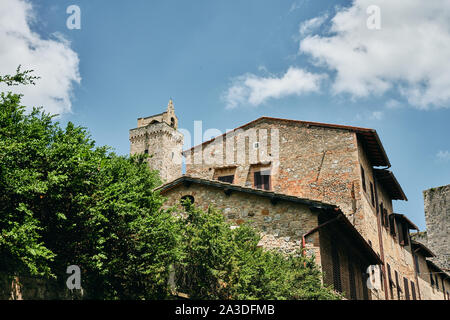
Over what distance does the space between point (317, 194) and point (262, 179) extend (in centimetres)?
251

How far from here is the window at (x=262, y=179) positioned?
1853cm

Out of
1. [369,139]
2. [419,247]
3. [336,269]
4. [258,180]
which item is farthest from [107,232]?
[419,247]

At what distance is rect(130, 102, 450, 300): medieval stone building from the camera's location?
12.9 m

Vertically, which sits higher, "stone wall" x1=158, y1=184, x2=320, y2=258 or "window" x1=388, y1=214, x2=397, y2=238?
"window" x1=388, y1=214, x2=397, y2=238

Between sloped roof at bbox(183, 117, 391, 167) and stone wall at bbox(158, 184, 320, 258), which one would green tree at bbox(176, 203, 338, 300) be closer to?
stone wall at bbox(158, 184, 320, 258)

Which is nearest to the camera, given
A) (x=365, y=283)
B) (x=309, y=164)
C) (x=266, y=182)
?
(x=365, y=283)

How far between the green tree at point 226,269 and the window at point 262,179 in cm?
753

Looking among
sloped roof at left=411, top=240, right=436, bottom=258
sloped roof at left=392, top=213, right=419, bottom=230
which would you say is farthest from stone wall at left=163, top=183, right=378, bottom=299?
sloped roof at left=411, top=240, right=436, bottom=258

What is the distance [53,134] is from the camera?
10281mm

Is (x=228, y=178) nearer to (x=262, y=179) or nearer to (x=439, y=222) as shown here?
(x=262, y=179)

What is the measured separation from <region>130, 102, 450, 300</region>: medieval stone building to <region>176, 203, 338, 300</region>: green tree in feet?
5.29

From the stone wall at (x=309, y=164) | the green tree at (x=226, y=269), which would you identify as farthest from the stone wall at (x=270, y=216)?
the stone wall at (x=309, y=164)

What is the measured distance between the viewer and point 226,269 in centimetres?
984
